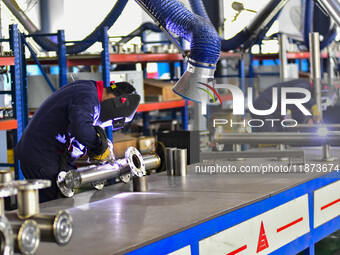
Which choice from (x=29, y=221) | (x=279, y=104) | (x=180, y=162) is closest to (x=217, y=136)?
(x=180, y=162)

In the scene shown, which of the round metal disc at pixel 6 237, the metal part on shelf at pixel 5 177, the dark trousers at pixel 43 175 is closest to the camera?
the round metal disc at pixel 6 237

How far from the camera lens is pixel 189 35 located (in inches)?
139

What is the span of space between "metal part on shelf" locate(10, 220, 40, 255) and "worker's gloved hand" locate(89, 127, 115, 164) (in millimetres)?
1614

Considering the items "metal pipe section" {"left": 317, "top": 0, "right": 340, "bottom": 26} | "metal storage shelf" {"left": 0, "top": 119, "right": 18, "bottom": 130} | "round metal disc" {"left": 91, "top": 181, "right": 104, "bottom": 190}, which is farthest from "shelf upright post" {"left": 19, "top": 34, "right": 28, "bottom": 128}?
"metal pipe section" {"left": 317, "top": 0, "right": 340, "bottom": 26}

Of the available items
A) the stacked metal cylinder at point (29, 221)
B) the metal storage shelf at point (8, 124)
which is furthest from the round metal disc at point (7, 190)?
the metal storage shelf at point (8, 124)

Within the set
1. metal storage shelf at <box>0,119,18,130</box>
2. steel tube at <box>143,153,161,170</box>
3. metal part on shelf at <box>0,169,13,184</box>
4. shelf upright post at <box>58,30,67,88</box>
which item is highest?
shelf upright post at <box>58,30,67,88</box>

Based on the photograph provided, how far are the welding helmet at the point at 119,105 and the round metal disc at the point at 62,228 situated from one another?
1.78m

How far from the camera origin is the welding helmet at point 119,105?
3527 mm

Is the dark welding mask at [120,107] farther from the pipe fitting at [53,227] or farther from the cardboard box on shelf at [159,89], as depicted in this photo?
the cardboard box on shelf at [159,89]

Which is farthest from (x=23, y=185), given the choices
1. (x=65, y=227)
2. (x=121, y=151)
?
(x=121, y=151)

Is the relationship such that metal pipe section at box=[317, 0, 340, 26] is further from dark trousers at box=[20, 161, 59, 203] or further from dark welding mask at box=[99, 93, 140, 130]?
dark trousers at box=[20, 161, 59, 203]

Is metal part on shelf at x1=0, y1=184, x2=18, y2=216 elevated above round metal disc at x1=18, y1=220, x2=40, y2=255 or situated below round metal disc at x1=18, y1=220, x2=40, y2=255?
above

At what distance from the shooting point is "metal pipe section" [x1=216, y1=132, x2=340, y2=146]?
385 centimetres

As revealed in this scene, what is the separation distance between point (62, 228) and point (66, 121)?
191 centimetres
